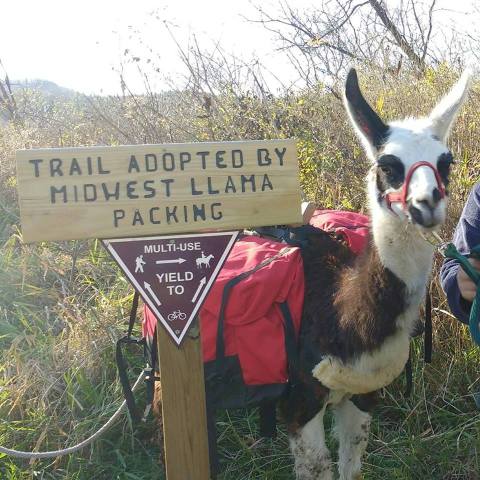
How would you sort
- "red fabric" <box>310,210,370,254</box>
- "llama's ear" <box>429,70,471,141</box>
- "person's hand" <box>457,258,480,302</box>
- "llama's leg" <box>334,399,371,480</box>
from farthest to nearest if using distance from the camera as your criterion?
"red fabric" <box>310,210,370,254</box>, "llama's leg" <box>334,399,371,480</box>, "llama's ear" <box>429,70,471,141</box>, "person's hand" <box>457,258,480,302</box>

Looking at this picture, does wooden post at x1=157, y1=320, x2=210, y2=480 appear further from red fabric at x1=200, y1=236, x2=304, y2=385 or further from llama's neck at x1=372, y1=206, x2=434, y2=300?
llama's neck at x1=372, y1=206, x2=434, y2=300

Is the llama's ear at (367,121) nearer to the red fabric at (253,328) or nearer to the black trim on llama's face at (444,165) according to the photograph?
the black trim on llama's face at (444,165)

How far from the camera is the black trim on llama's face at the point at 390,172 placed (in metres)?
2.24

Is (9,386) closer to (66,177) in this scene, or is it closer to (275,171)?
(66,177)

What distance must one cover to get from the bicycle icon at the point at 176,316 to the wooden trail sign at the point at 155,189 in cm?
27

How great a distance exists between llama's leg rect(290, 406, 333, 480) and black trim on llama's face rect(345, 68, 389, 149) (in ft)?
4.04

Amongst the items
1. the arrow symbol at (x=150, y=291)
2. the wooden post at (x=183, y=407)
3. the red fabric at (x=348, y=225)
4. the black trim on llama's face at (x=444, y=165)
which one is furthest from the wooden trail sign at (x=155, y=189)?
the red fabric at (x=348, y=225)

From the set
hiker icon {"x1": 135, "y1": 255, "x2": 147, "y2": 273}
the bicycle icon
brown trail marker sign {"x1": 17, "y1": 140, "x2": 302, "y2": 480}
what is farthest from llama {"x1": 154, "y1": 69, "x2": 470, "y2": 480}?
hiker icon {"x1": 135, "y1": 255, "x2": 147, "y2": 273}

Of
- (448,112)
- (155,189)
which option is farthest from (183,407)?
(448,112)

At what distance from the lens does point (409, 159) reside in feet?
7.25

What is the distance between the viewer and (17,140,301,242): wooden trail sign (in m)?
1.78

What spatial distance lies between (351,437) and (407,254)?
104 cm

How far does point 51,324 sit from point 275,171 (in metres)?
2.79

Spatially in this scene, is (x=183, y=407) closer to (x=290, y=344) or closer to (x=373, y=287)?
(x=290, y=344)
